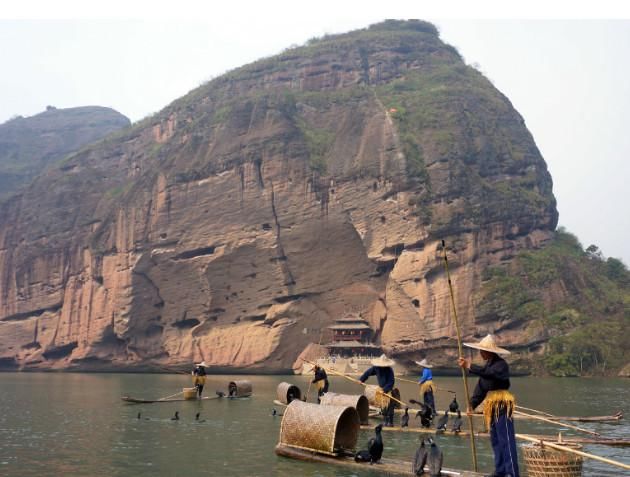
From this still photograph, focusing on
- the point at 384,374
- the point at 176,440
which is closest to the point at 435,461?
the point at 384,374

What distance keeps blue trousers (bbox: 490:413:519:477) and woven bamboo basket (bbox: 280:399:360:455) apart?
175 inches

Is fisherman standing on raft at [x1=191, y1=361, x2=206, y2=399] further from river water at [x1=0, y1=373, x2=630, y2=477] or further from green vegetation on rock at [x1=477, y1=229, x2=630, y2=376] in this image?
green vegetation on rock at [x1=477, y1=229, x2=630, y2=376]

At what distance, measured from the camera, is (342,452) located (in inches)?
612

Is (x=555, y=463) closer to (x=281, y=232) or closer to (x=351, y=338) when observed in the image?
(x=351, y=338)

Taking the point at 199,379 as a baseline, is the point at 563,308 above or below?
above

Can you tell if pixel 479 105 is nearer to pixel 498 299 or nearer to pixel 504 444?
pixel 498 299

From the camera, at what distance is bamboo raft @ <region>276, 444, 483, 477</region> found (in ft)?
43.0

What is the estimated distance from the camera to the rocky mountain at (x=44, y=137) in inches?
4756

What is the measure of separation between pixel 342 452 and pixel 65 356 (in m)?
68.8

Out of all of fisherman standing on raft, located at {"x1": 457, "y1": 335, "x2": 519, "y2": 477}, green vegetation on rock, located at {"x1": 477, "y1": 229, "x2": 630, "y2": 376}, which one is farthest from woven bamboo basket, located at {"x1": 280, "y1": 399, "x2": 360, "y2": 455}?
green vegetation on rock, located at {"x1": 477, "y1": 229, "x2": 630, "y2": 376}

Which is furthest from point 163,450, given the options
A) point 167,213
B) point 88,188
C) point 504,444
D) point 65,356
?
point 88,188

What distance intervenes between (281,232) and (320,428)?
5670cm

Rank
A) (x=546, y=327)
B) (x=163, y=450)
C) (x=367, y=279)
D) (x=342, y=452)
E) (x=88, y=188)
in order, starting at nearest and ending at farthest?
(x=342, y=452), (x=163, y=450), (x=546, y=327), (x=367, y=279), (x=88, y=188)

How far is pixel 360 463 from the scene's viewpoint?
14.6m
